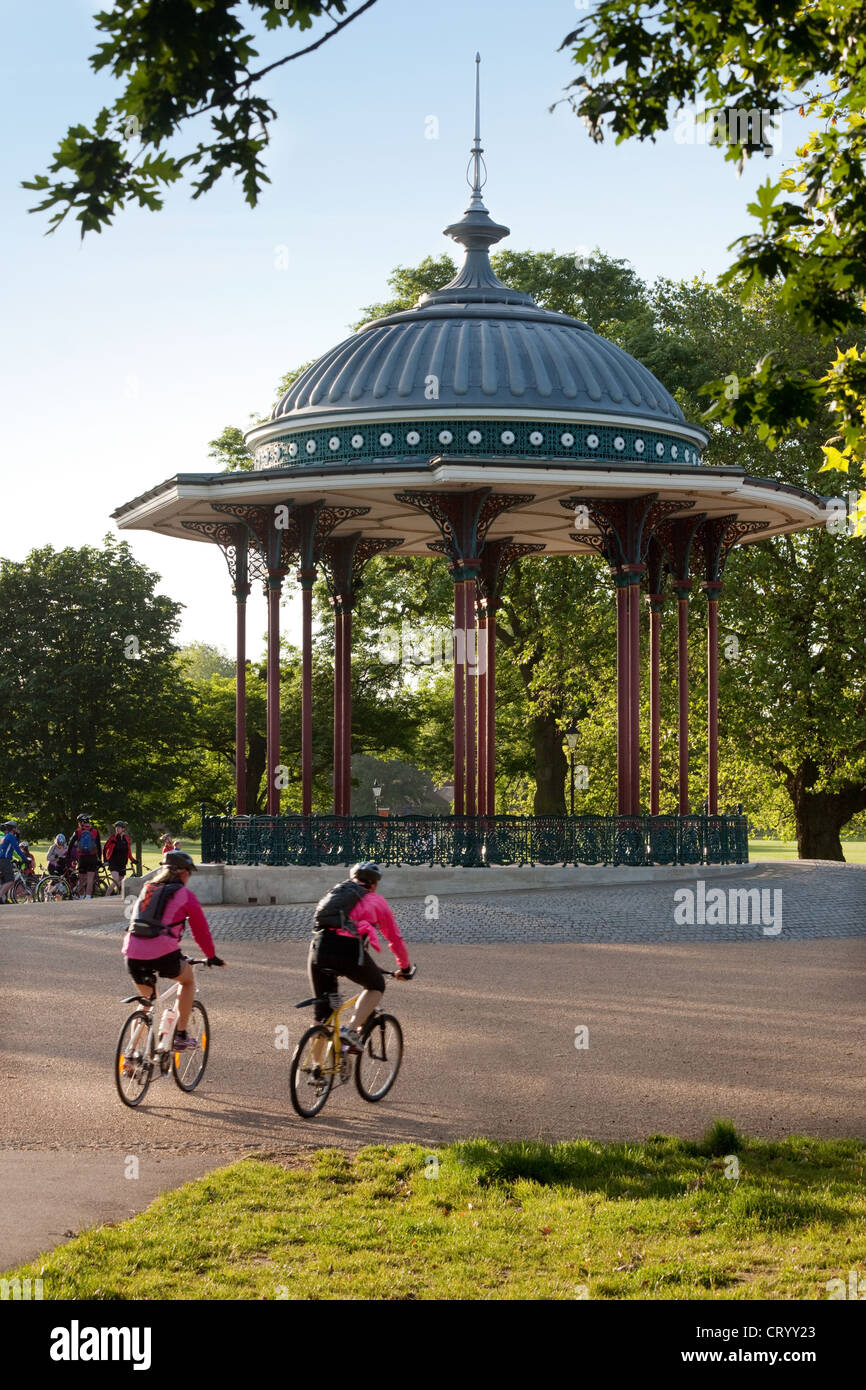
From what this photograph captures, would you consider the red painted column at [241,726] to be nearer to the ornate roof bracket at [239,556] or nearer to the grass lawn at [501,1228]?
the ornate roof bracket at [239,556]

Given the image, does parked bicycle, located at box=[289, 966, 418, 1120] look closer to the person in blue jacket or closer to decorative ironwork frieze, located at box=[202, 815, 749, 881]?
decorative ironwork frieze, located at box=[202, 815, 749, 881]

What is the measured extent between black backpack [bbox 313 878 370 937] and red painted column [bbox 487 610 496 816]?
1791 centimetres

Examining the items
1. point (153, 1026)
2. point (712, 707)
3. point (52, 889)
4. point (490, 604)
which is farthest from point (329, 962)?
point (490, 604)

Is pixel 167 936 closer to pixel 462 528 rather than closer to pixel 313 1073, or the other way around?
pixel 313 1073

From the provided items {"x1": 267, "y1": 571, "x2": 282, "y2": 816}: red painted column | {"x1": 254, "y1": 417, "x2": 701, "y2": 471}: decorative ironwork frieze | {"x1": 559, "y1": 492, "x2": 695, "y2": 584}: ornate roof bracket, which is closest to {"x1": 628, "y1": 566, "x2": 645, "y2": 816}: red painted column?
{"x1": 559, "y1": 492, "x2": 695, "y2": 584}: ornate roof bracket

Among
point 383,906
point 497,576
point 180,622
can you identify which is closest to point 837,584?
point 497,576

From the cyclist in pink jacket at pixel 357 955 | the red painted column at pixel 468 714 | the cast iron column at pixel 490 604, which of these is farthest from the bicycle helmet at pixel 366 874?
the cast iron column at pixel 490 604

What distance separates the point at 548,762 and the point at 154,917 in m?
35.7

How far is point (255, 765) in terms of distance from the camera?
174ft

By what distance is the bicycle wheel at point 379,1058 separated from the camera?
11.3 metres

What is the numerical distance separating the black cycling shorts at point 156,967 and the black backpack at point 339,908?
4.00ft
